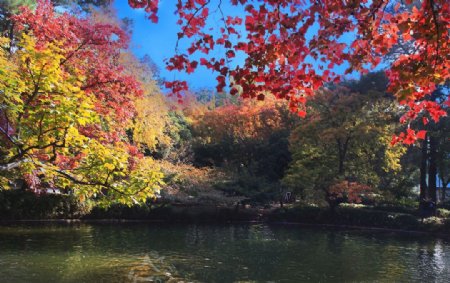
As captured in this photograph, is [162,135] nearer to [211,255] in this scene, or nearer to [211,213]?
[211,213]

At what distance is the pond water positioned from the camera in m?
8.41

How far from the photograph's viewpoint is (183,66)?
10.2 feet

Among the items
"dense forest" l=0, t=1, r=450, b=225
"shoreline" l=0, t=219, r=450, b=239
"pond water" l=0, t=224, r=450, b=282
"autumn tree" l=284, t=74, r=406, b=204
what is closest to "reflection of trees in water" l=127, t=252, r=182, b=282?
"pond water" l=0, t=224, r=450, b=282

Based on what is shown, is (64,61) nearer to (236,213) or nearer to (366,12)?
(366,12)

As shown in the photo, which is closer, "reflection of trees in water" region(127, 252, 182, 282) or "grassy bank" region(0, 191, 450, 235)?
"reflection of trees in water" region(127, 252, 182, 282)

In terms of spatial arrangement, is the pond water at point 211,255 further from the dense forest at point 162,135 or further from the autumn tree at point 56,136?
the autumn tree at point 56,136

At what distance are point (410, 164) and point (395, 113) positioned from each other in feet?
19.5

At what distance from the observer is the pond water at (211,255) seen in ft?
27.6

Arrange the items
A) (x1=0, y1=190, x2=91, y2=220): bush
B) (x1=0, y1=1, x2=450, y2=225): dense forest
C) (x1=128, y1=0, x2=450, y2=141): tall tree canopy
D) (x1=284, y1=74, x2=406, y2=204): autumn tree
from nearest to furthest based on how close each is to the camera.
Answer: (x1=128, y1=0, x2=450, y2=141): tall tree canopy → (x1=0, y1=1, x2=450, y2=225): dense forest → (x1=0, y1=190, x2=91, y2=220): bush → (x1=284, y1=74, x2=406, y2=204): autumn tree

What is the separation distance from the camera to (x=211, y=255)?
10648 millimetres

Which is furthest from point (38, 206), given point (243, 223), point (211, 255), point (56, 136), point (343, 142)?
point (56, 136)

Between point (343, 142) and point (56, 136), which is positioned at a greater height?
point (343, 142)

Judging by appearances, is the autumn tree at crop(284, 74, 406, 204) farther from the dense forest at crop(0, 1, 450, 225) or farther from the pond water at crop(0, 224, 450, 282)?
the pond water at crop(0, 224, 450, 282)

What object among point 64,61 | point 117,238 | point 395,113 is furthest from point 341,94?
point 64,61
